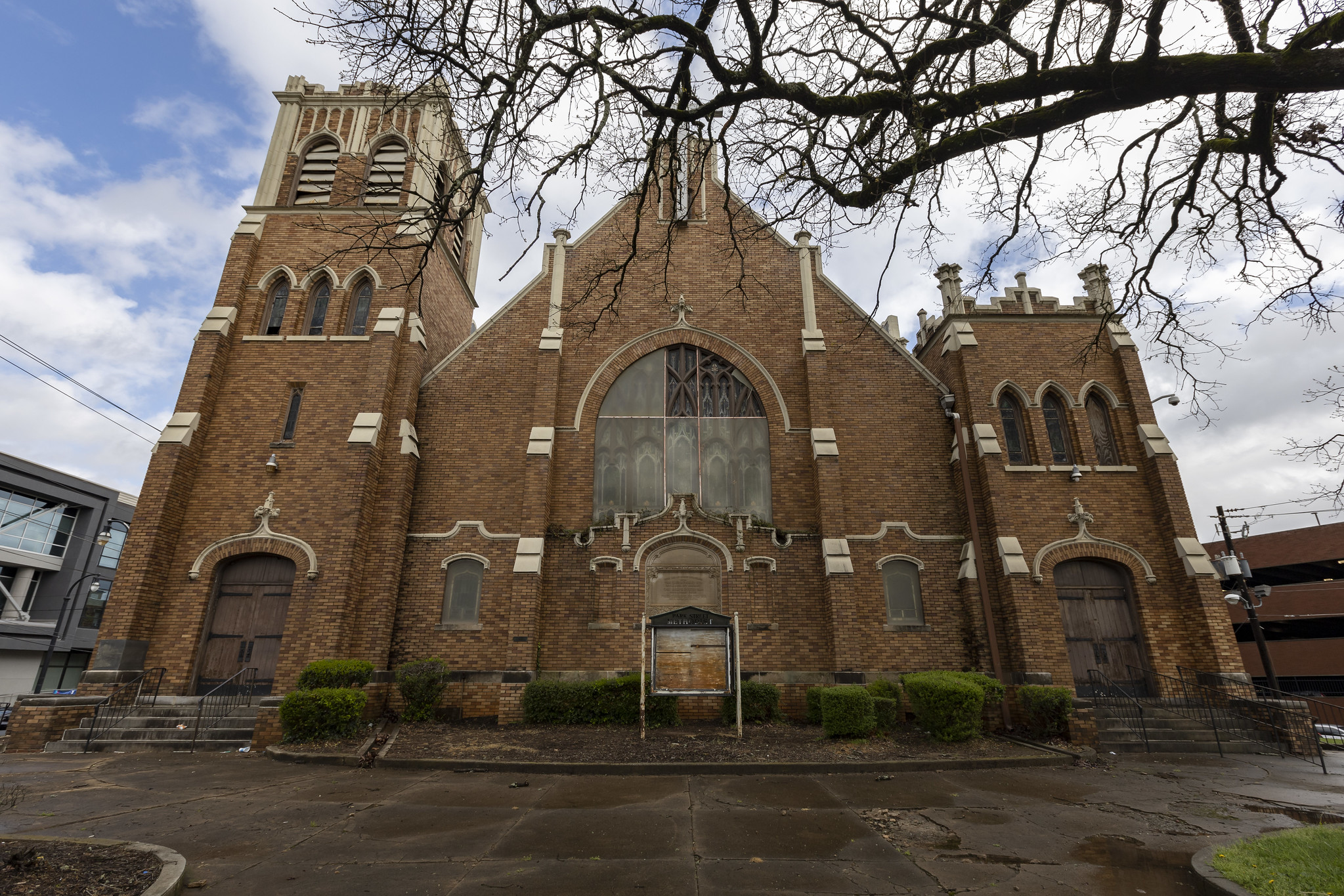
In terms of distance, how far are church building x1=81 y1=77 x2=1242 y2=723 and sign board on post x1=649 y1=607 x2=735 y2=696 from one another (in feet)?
6.88

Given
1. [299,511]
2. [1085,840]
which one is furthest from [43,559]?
[1085,840]

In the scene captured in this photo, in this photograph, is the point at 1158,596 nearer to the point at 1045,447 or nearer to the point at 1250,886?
the point at 1045,447

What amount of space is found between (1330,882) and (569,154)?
320 inches

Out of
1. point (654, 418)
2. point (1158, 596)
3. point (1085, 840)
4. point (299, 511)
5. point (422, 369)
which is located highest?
point (422, 369)

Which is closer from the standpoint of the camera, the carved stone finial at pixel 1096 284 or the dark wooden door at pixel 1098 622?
the dark wooden door at pixel 1098 622

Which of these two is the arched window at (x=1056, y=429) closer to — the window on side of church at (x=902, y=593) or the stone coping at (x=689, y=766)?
the window on side of church at (x=902, y=593)

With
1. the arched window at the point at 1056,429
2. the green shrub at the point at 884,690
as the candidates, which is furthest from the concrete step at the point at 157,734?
the arched window at the point at 1056,429

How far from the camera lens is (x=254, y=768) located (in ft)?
30.8

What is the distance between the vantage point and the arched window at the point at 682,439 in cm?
1493

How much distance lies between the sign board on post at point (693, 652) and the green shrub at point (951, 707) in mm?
3455

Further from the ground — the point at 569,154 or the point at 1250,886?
the point at 569,154

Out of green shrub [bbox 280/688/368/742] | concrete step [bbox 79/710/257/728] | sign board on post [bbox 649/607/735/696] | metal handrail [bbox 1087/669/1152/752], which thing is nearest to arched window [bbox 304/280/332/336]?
concrete step [bbox 79/710/257/728]

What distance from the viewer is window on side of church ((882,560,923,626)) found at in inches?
546

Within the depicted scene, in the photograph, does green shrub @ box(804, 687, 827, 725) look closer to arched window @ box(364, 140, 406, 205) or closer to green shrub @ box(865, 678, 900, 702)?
green shrub @ box(865, 678, 900, 702)
